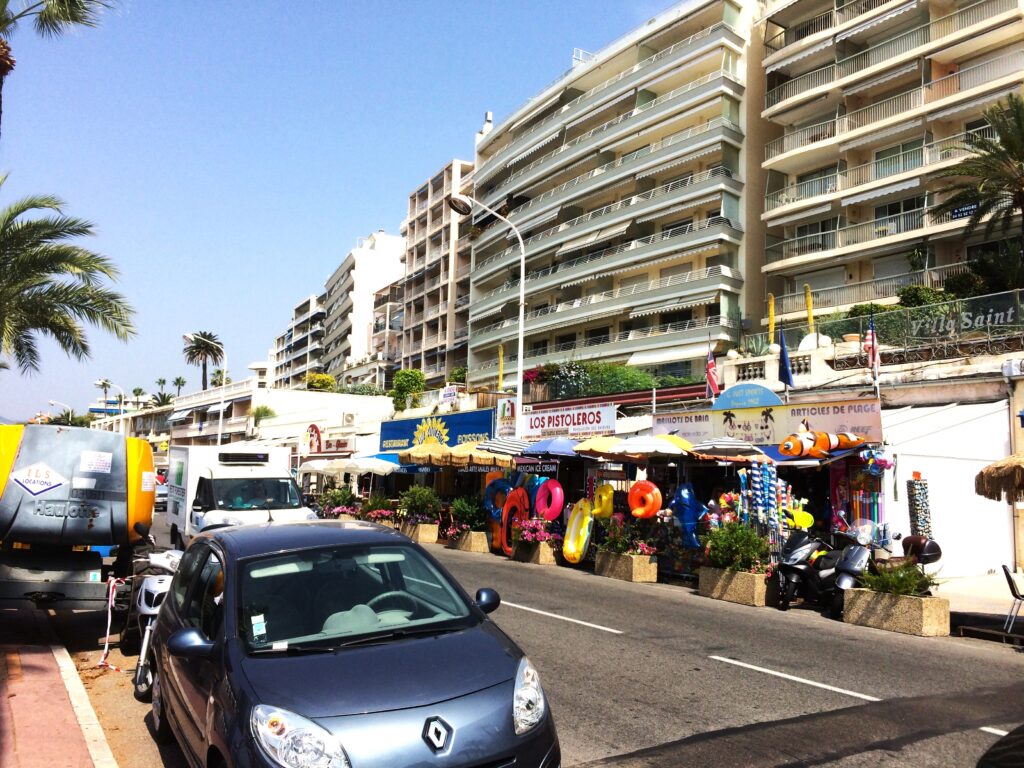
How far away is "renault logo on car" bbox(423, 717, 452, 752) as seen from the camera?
11.1 feet

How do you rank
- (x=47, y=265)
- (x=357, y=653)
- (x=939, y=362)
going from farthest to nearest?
(x=939, y=362), (x=47, y=265), (x=357, y=653)

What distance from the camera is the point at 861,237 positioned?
37406mm

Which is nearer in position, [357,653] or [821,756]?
[357,653]

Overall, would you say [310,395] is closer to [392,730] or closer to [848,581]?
[848,581]

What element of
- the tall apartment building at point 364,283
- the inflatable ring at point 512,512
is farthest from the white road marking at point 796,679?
the tall apartment building at point 364,283

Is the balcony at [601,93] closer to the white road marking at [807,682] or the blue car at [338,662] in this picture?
the white road marking at [807,682]

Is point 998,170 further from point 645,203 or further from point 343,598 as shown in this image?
point 343,598

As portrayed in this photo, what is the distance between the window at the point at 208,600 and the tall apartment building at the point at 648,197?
38832 mm

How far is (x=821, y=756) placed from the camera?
5234 millimetres

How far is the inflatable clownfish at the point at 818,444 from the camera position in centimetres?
1517

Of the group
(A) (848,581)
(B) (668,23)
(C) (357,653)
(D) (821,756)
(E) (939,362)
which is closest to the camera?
(C) (357,653)

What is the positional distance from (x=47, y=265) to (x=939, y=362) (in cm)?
2060

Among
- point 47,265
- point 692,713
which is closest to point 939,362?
point 692,713

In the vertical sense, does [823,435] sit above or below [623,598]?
above
